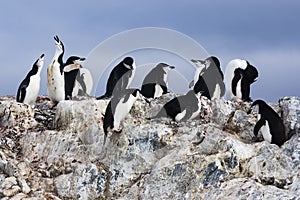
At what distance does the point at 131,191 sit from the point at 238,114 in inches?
120

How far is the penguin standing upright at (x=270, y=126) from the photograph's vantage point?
11.7m

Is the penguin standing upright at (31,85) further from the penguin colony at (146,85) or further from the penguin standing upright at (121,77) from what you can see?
the penguin standing upright at (121,77)

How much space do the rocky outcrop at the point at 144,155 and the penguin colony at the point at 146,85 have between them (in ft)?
1.05

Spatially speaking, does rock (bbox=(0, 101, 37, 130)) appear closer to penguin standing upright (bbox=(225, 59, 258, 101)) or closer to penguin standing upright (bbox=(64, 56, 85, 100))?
penguin standing upright (bbox=(64, 56, 85, 100))

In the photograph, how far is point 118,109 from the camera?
12.2m

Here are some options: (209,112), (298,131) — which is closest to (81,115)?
(209,112)

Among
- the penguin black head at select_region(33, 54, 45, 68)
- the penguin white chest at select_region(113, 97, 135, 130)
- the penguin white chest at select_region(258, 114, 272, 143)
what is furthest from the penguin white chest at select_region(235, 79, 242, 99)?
the penguin black head at select_region(33, 54, 45, 68)

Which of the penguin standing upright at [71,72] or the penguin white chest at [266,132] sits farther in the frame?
the penguin standing upright at [71,72]

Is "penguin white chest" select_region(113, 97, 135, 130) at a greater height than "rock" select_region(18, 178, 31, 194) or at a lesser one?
greater

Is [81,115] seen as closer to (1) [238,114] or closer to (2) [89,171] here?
(2) [89,171]

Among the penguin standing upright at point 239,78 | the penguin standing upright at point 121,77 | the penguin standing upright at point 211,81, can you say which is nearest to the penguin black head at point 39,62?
the penguin standing upright at point 121,77

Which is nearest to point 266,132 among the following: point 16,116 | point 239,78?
point 239,78

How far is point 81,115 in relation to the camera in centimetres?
A: 1260

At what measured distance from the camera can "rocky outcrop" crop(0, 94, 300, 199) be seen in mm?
10641
